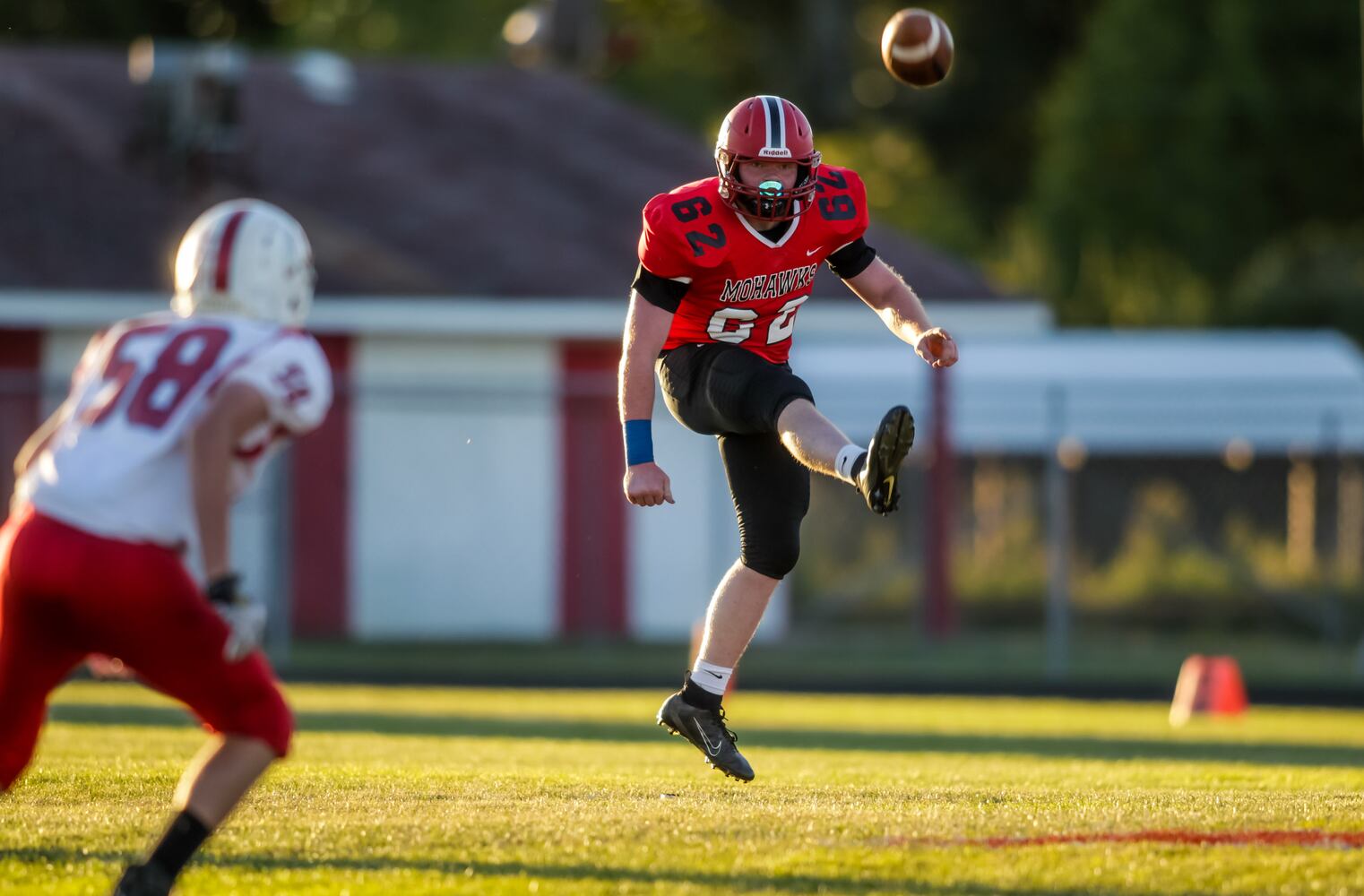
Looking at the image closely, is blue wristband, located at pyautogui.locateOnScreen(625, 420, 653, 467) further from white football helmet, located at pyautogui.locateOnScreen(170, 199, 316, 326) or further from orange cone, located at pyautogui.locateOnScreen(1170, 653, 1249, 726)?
orange cone, located at pyautogui.locateOnScreen(1170, 653, 1249, 726)

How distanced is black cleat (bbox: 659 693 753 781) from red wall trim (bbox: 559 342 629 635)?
1268cm

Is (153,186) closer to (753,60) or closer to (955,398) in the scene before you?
(955,398)

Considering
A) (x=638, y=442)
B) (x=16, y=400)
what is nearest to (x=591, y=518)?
(x=16, y=400)

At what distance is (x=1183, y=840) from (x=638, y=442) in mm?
2172

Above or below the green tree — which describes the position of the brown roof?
below

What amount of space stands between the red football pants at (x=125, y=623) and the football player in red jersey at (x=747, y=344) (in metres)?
1.97

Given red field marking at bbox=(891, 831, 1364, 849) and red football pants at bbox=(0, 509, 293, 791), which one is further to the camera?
red field marking at bbox=(891, 831, 1364, 849)

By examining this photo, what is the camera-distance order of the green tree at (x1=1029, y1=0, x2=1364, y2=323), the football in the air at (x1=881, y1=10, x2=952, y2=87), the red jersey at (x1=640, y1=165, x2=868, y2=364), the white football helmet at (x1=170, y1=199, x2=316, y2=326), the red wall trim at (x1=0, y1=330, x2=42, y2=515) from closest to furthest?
the white football helmet at (x1=170, y1=199, x2=316, y2=326), the red jersey at (x1=640, y1=165, x2=868, y2=364), the football in the air at (x1=881, y1=10, x2=952, y2=87), the red wall trim at (x1=0, y1=330, x2=42, y2=515), the green tree at (x1=1029, y1=0, x2=1364, y2=323)

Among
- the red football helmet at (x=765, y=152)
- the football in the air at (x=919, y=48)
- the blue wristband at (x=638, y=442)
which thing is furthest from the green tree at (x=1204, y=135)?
the blue wristband at (x=638, y=442)

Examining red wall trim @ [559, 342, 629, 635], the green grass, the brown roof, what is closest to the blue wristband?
the green grass

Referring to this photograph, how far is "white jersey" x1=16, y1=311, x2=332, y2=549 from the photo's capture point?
479 centimetres

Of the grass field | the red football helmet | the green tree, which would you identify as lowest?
the grass field

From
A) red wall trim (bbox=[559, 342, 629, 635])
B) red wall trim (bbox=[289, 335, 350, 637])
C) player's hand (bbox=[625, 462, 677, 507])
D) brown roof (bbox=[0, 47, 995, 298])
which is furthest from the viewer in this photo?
brown roof (bbox=[0, 47, 995, 298])

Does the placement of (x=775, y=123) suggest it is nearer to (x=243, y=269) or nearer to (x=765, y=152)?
(x=765, y=152)
